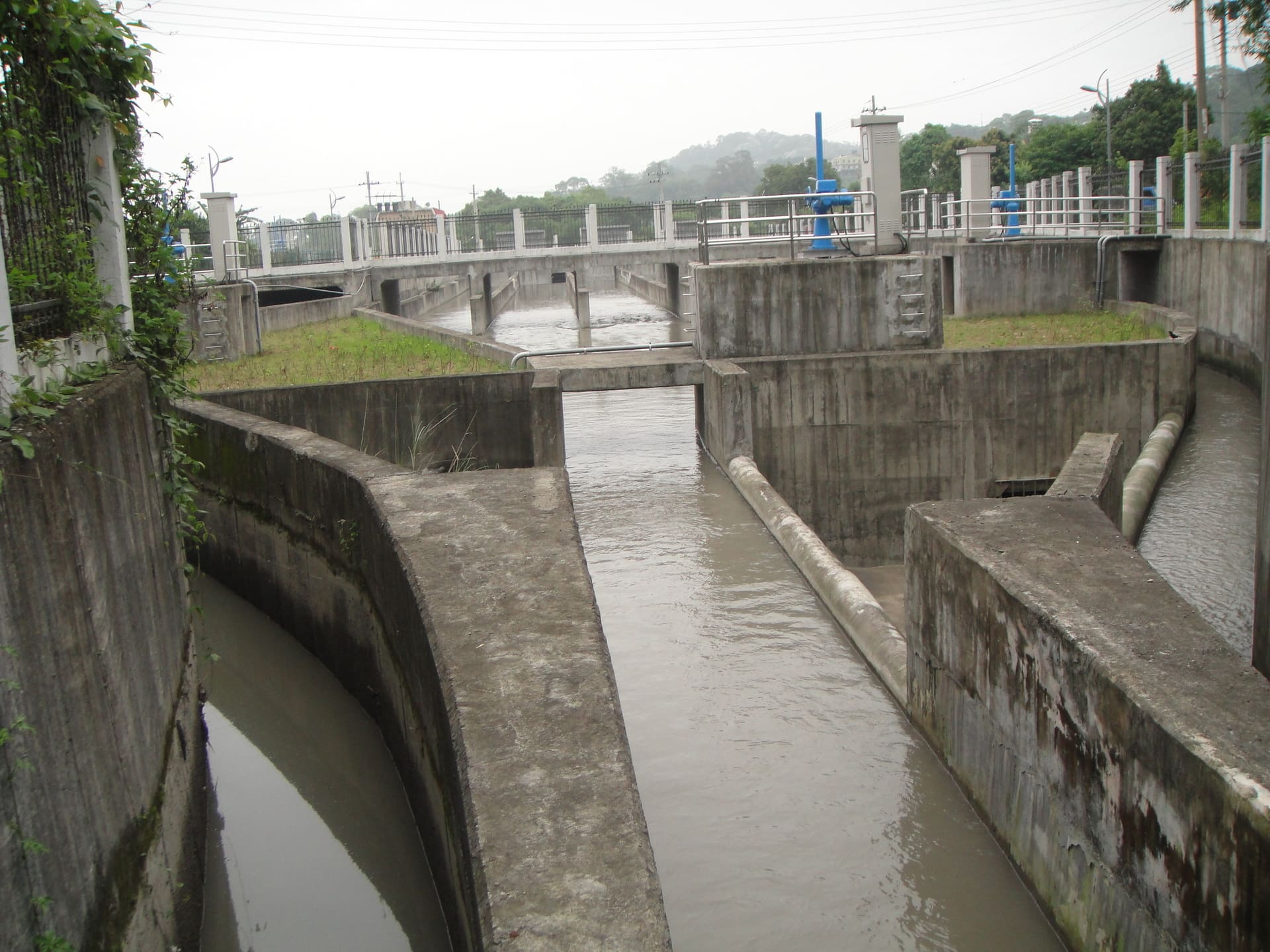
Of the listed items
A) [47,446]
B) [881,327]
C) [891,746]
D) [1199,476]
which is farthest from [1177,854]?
[881,327]

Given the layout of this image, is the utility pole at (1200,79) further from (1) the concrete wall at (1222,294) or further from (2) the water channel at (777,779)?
(2) the water channel at (777,779)

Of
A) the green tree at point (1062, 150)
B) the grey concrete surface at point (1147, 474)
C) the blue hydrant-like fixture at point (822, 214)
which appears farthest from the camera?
the green tree at point (1062, 150)

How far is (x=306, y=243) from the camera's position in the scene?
31859 millimetres

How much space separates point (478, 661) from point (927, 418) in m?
10.6

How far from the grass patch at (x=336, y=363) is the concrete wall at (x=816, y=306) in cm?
290

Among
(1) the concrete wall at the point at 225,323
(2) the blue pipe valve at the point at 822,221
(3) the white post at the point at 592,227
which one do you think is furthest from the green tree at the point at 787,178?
(1) the concrete wall at the point at 225,323

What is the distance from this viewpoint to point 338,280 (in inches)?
1165

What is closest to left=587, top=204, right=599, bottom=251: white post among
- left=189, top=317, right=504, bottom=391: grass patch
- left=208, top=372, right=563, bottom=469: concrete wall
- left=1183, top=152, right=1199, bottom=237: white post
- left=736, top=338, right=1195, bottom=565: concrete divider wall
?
left=189, top=317, right=504, bottom=391: grass patch

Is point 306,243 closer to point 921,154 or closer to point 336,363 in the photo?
point 336,363

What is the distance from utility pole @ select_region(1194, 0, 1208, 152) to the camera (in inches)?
1322

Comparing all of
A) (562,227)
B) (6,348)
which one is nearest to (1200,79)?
(562,227)

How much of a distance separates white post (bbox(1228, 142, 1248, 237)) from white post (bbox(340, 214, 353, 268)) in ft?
64.3

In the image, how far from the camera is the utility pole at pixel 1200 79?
33.6 m

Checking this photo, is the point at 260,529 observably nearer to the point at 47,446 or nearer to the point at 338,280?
the point at 47,446
